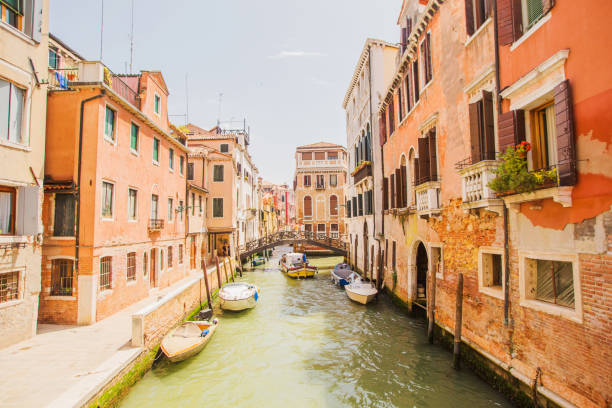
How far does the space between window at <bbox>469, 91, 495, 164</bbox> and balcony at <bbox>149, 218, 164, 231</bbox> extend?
10.9m

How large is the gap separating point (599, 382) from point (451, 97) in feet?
20.4

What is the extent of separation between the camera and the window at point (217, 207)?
2286 cm

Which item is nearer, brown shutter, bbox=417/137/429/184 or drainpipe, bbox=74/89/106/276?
drainpipe, bbox=74/89/106/276

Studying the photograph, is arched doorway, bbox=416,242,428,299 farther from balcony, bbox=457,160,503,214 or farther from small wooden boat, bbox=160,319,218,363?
small wooden boat, bbox=160,319,218,363

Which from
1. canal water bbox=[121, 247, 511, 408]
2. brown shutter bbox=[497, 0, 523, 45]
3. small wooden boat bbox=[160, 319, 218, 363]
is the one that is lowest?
canal water bbox=[121, 247, 511, 408]

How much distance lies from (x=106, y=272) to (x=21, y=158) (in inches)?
148

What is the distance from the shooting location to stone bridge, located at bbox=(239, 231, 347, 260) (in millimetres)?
25897

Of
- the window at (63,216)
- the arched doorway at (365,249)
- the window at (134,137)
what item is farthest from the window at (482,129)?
the arched doorway at (365,249)

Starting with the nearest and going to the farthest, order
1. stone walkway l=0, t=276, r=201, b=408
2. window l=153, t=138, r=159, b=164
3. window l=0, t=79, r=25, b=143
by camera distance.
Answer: stone walkway l=0, t=276, r=201, b=408 < window l=0, t=79, r=25, b=143 < window l=153, t=138, r=159, b=164

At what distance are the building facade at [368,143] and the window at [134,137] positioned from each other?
10.5 m

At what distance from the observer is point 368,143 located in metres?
18.5

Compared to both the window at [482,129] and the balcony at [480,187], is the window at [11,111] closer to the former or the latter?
the balcony at [480,187]

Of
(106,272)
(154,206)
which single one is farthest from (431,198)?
(154,206)

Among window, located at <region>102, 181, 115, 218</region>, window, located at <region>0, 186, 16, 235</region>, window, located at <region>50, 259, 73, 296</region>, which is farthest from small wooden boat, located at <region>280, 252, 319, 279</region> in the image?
window, located at <region>0, 186, 16, 235</region>
